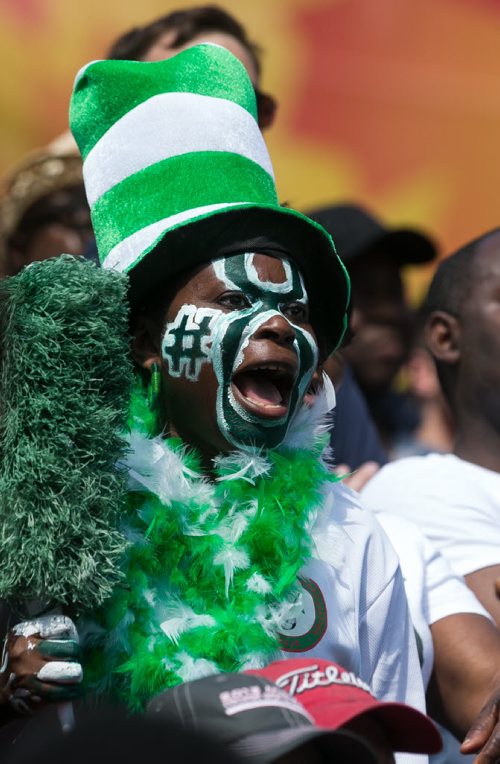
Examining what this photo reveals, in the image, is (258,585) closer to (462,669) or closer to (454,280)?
(462,669)

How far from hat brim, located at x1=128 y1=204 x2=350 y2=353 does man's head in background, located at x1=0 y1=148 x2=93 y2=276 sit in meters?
1.75

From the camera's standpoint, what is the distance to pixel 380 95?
276 inches

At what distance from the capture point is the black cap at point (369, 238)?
13.3ft

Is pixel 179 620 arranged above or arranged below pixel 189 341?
below

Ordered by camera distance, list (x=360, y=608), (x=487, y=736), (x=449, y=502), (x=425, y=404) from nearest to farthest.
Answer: (x=487, y=736)
(x=360, y=608)
(x=449, y=502)
(x=425, y=404)

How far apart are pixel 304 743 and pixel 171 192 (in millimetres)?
1187

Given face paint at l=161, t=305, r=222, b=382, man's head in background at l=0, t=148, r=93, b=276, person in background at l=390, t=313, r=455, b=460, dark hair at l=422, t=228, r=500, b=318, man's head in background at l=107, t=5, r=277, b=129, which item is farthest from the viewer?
person in background at l=390, t=313, r=455, b=460

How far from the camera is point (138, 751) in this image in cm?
106

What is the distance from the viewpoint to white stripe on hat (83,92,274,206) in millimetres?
2357

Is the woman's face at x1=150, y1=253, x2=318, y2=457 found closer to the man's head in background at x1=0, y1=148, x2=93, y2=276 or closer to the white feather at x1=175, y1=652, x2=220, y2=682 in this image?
the white feather at x1=175, y1=652, x2=220, y2=682

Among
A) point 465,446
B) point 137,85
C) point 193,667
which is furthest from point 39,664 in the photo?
point 465,446

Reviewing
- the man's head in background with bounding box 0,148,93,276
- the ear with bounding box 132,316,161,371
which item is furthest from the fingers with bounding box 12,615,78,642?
the man's head in background with bounding box 0,148,93,276

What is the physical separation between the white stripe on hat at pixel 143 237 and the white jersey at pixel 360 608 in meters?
0.54

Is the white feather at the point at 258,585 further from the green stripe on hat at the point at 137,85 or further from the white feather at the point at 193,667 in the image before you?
the green stripe on hat at the point at 137,85
